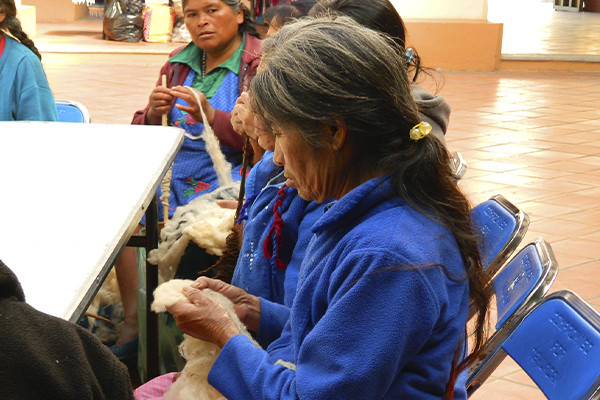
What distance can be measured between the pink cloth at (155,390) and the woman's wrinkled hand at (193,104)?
1.20m

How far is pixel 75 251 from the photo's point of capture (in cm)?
138

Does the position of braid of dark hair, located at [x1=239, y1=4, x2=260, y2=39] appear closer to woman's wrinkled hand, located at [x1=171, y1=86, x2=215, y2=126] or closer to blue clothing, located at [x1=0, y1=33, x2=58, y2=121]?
woman's wrinkled hand, located at [x1=171, y1=86, x2=215, y2=126]

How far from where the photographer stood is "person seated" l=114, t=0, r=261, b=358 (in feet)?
8.79

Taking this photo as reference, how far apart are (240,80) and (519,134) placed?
380cm

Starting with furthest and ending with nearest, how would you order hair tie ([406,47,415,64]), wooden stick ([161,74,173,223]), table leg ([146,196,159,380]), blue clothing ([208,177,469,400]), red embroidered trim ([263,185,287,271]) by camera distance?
1. wooden stick ([161,74,173,223])
2. table leg ([146,196,159,380])
3. hair tie ([406,47,415,64])
4. red embroidered trim ([263,185,287,271])
5. blue clothing ([208,177,469,400])

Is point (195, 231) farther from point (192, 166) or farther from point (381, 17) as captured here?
point (381, 17)

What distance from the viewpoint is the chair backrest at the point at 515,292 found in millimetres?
1304

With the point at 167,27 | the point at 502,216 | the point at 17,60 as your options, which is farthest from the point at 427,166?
the point at 167,27

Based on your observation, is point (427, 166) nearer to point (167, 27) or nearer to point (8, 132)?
point (8, 132)

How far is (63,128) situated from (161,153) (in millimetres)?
573

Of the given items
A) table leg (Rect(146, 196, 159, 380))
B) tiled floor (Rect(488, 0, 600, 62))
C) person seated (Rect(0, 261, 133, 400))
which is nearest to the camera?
person seated (Rect(0, 261, 133, 400))

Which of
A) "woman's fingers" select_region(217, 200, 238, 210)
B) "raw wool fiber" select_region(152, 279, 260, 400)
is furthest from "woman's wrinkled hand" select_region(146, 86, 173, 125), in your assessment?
"raw wool fiber" select_region(152, 279, 260, 400)

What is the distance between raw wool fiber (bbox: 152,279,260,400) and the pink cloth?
6.5 inches

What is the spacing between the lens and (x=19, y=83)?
272 centimetres
